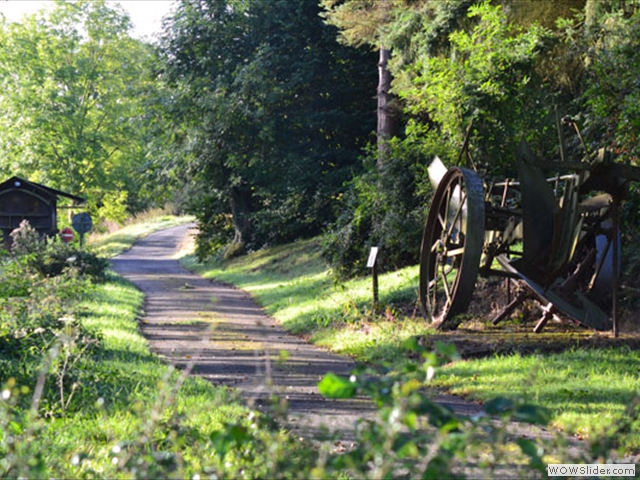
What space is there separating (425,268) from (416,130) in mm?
6952

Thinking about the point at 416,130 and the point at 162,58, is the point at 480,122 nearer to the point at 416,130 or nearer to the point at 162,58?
the point at 416,130

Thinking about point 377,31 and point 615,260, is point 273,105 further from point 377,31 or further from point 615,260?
point 615,260

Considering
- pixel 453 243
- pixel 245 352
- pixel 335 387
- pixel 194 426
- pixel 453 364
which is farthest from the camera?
pixel 245 352

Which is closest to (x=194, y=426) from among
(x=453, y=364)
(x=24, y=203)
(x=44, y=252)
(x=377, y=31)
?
(x=453, y=364)

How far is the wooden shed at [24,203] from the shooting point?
1144 inches

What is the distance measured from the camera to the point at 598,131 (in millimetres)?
16859

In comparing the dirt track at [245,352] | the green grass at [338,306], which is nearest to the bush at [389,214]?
the green grass at [338,306]

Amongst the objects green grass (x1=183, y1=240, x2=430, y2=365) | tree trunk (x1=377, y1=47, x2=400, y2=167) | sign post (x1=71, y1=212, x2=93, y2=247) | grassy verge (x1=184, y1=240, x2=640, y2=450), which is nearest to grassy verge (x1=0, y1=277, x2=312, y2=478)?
grassy verge (x1=184, y1=240, x2=640, y2=450)

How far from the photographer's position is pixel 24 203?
29266mm

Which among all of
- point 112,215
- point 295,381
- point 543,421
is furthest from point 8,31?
point 543,421

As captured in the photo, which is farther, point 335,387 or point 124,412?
point 124,412

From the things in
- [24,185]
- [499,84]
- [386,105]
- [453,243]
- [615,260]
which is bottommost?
[615,260]

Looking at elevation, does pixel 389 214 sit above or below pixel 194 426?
above

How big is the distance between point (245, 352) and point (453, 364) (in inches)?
134
